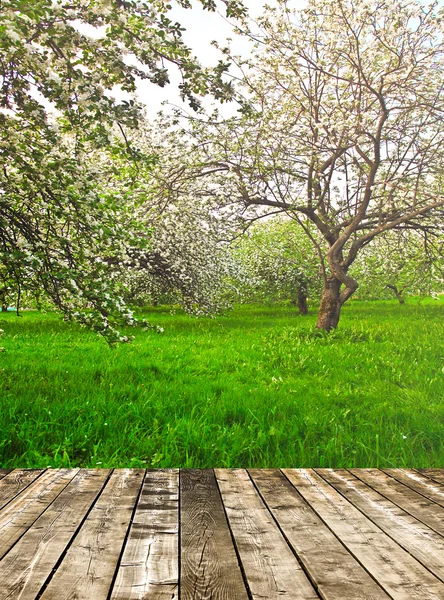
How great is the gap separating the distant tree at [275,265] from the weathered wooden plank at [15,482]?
17727 millimetres

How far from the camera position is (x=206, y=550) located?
106 inches

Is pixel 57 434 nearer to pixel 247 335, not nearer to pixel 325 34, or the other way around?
pixel 247 335

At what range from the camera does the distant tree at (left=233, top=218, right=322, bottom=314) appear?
22.2 metres

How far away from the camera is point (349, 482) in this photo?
410 cm

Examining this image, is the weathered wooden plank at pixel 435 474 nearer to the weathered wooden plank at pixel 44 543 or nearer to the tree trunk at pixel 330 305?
the weathered wooden plank at pixel 44 543

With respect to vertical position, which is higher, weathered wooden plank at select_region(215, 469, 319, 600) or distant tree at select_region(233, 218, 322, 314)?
distant tree at select_region(233, 218, 322, 314)

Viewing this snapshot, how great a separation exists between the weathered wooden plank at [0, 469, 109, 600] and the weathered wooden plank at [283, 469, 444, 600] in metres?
1.42

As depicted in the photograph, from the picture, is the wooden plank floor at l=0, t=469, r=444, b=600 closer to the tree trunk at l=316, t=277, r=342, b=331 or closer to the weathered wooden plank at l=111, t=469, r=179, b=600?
the weathered wooden plank at l=111, t=469, r=179, b=600

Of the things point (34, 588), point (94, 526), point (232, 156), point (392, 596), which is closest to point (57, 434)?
point (94, 526)

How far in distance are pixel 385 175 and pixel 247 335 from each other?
204 inches

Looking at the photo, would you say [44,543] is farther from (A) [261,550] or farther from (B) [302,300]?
(B) [302,300]

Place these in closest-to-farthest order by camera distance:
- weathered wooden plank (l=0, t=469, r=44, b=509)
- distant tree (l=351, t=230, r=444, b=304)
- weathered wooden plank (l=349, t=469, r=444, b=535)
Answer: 1. weathered wooden plank (l=349, t=469, r=444, b=535)
2. weathered wooden plank (l=0, t=469, r=44, b=509)
3. distant tree (l=351, t=230, r=444, b=304)

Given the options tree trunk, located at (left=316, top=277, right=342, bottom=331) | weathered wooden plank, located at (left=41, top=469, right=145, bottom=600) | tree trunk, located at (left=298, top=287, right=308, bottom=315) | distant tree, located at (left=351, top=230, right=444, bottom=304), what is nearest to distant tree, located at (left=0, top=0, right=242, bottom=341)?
weathered wooden plank, located at (left=41, top=469, right=145, bottom=600)

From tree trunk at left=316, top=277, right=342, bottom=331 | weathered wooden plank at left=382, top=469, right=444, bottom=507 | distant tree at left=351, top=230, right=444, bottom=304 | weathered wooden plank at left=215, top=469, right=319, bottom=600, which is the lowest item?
weathered wooden plank at left=382, top=469, right=444, bottom=507
